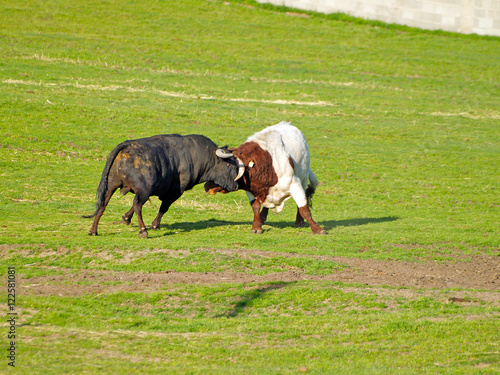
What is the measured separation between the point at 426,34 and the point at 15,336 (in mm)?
48236

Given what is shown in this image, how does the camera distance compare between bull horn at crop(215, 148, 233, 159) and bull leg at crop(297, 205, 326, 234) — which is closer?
bull horn at crop(215, 148, 233, 159)

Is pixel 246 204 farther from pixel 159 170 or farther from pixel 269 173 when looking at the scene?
pixel 159 170

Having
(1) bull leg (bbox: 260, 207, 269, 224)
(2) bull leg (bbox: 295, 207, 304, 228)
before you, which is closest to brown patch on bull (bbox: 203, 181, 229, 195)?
(1) bull leg (bbox: 260, 207, 269, 224)

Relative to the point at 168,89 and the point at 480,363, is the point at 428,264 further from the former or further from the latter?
the point at 168,89

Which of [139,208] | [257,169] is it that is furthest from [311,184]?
[139,208]

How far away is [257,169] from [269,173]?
317 mm

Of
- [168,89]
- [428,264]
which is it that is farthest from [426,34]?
[428,264]

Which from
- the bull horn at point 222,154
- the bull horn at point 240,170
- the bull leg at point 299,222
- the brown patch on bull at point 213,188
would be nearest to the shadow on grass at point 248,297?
the bull horn at point 240,170

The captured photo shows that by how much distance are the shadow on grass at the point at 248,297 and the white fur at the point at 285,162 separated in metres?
4.34

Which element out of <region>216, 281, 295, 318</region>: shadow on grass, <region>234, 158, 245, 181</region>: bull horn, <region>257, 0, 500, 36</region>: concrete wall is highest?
<region>257, 0, 500, 36</region>: concrete wall

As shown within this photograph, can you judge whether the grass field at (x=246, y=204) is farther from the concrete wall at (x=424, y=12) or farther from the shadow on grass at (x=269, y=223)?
the concrete wall at (x=424, y=12)

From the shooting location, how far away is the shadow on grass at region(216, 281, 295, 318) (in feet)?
34.0

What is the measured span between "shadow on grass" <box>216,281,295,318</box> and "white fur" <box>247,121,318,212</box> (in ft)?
14.2

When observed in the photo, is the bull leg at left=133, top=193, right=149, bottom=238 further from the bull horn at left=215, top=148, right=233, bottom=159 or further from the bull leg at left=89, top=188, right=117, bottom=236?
the bull horn at left=215, top=148, right=233, bottom=159
